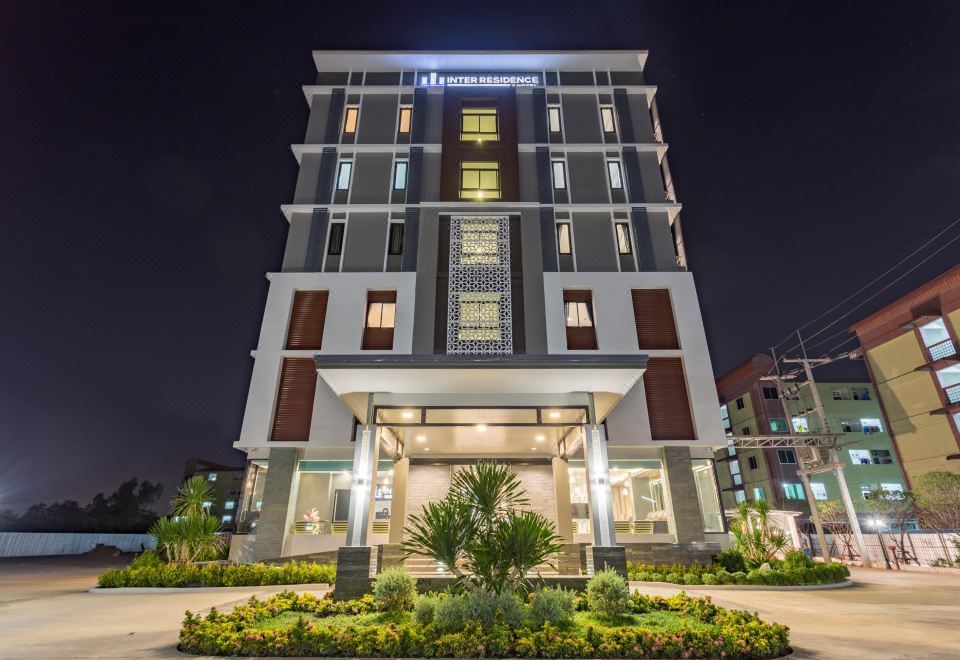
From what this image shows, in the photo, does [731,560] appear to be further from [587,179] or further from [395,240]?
[395,240]

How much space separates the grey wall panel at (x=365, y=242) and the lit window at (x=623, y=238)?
11995 millimetres

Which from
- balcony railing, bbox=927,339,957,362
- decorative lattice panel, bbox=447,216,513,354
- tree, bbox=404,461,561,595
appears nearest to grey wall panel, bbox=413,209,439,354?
decorative lattice panel, bbox=447,216,513,354

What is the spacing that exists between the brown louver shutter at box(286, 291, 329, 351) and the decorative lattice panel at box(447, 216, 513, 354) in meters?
5.99

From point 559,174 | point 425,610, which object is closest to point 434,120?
point 559,174

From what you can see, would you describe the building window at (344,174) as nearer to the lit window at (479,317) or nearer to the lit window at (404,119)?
the lit window at (404,119)

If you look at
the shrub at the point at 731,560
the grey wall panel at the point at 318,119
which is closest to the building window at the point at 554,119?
the grey wall panel at the point at 318,119

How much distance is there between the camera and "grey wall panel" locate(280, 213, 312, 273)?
2319cm

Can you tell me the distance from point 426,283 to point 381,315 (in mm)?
2659

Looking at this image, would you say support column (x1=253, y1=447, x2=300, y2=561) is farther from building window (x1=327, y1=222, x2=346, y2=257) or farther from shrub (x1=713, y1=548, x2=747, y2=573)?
shrub (x1=713, y1=548, x2=747, y2=573)

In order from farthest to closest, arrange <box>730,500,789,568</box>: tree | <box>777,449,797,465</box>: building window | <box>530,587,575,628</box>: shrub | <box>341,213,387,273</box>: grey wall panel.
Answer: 1. <box>777,449,797,465</box>: building window
2. <box>341,213,387,273</box>: grey wall panel
3. <box>730,500,789,568</box>: tree
4. <box>530,587,575,628</box>: shrub

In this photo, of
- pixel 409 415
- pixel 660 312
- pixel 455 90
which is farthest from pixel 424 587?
pixel 455 90

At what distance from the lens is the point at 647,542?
18734mm

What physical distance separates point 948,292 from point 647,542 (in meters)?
32.3

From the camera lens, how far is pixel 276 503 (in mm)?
19016
